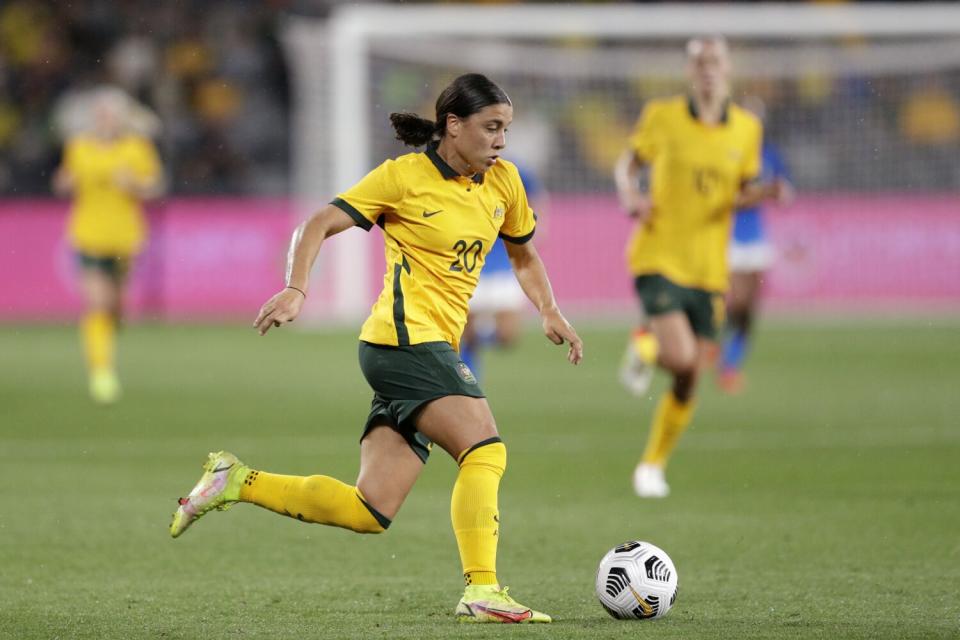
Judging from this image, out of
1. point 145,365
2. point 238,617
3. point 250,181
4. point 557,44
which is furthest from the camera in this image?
point 250,181

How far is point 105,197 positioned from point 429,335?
10.4 meters

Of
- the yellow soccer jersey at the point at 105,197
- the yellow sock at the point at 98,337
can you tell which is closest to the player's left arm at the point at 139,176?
the yellow soccer jersey at the point at 105,197

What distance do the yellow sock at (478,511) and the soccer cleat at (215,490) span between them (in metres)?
0.85

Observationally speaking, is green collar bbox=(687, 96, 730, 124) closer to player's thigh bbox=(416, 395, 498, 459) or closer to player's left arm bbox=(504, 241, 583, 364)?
player's left arm bbox=(504, 241, 583, 364)

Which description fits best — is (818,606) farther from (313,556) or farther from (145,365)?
(145,365)

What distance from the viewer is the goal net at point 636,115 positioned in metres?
20.3

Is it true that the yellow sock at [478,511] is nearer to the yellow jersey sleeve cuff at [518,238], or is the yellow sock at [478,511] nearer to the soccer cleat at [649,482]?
the yellow jersey sleeve cuff at [518,238]

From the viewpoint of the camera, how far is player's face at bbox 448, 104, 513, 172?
550 cm

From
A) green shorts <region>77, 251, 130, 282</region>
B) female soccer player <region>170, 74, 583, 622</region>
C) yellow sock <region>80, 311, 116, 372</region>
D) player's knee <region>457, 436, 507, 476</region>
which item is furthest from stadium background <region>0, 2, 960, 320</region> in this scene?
player's knee <region>457, 436, 507, 476</region>

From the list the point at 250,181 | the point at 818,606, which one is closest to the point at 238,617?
the point at 818,606

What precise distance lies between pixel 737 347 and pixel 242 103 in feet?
42.5

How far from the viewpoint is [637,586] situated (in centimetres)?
540

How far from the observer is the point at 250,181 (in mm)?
25016

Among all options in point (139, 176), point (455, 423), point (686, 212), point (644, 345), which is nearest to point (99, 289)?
point (139, 176)
